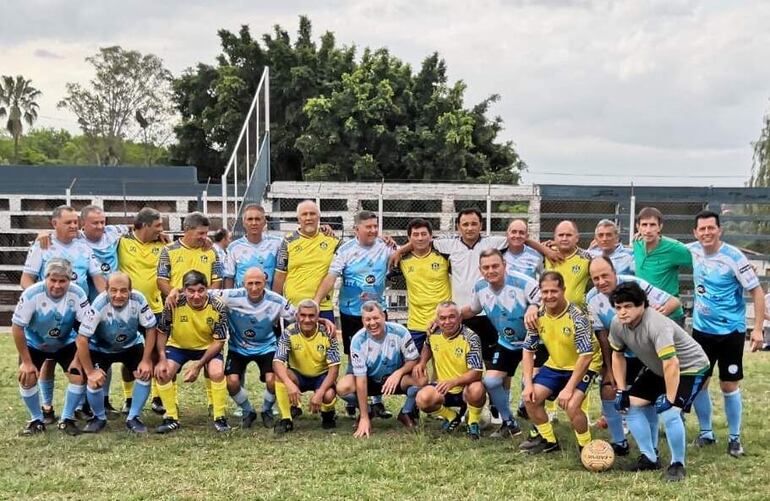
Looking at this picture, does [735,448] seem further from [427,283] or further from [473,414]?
[427,283]

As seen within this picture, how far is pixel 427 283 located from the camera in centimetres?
647

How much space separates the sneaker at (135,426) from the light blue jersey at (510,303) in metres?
2.93

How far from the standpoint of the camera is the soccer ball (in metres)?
5.05

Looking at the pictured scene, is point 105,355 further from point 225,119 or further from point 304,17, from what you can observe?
point 304,17

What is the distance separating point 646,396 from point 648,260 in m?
1.32

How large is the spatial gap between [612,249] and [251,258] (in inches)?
124

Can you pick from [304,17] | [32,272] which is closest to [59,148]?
[304,17]

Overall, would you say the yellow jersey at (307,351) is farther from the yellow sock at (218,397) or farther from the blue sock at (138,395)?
the blue sock at (138,395)

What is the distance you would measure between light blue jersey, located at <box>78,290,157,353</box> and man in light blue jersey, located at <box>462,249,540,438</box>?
8.66 feet

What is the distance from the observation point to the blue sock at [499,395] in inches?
236

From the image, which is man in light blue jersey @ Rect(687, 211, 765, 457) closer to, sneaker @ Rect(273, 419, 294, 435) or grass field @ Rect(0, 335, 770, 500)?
grass field @ Rect(0, 335, 770, 500)

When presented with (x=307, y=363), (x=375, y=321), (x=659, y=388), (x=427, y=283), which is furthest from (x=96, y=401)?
(x=659, y=388)

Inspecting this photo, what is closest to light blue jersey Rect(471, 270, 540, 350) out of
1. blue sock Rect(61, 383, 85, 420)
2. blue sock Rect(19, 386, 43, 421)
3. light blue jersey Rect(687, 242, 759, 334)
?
light blue jersey Rect(687, 242, 759, 334)

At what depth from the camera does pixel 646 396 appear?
16.8 feet
